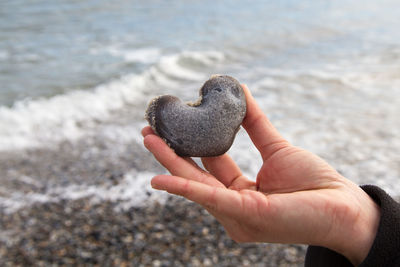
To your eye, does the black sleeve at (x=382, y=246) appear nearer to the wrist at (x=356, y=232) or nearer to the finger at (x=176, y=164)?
the wrist at (x=356, y=232)

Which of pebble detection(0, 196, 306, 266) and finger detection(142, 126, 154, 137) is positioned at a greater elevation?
finger detection(142, 126, 154, 137)

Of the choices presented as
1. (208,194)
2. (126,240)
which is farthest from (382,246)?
(126,240)

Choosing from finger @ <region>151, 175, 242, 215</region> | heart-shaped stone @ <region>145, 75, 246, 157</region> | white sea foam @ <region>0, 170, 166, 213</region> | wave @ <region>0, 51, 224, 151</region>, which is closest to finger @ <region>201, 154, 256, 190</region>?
heart-shaped stone @ <region>145, 75, 246, 157</region>

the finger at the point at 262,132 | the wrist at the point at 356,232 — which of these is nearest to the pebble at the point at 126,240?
the finger at the point at 262,132

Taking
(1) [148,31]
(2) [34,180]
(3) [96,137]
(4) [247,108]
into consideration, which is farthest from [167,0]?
(4) [247,108]

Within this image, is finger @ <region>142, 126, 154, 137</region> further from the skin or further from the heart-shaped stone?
the skin

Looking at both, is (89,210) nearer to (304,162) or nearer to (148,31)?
(304,162)

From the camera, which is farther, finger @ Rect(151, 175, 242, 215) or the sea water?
the sea water
